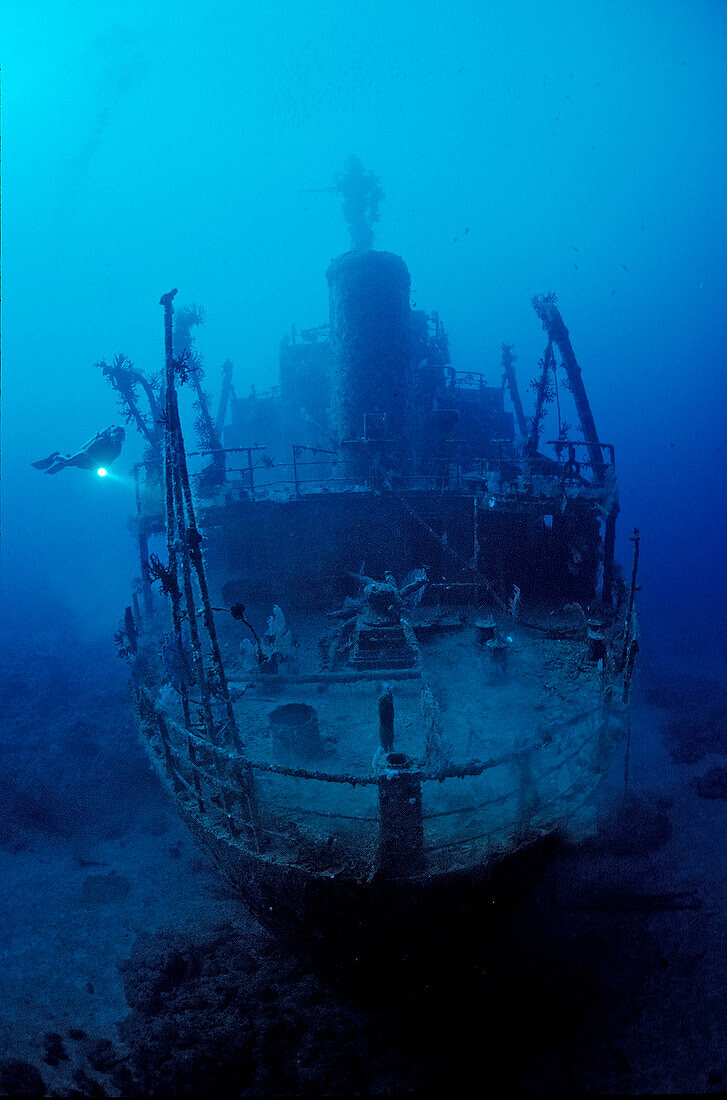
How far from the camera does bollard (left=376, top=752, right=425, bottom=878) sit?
6402 mm

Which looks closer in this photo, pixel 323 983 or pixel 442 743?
pixel 442 743

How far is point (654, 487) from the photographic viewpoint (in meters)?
138

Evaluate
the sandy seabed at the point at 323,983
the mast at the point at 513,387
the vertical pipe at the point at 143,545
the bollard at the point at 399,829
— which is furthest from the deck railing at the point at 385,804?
the mast at the point at 513,387

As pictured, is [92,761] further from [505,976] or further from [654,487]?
[654,487]

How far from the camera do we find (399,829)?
6492 millimetres

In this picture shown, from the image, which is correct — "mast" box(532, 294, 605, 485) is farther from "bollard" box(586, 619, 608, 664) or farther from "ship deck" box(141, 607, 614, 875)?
"ship deck" box(141, 607, 614, 875)

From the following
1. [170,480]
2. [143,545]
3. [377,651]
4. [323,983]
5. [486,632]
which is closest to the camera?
[170,480]

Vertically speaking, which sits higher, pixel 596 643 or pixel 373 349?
pixel 373 349

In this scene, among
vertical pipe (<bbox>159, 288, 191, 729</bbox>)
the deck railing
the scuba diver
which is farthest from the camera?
the scuba diver

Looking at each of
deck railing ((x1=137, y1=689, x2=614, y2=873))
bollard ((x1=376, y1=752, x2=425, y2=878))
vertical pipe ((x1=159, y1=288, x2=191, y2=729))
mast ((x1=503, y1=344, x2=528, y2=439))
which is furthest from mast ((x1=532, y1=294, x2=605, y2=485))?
bollard ((x1=376, y1=752, x2=425, y2=878))

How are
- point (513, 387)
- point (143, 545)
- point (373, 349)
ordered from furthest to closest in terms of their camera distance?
1. point (513, 387)
2. point (373, 349)
3. point (143, 545)

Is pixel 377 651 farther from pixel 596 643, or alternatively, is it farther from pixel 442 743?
pixel 596 643

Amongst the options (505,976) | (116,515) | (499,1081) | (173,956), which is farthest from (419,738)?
(116,515)

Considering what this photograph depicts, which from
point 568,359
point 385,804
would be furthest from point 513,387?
point 385,804
